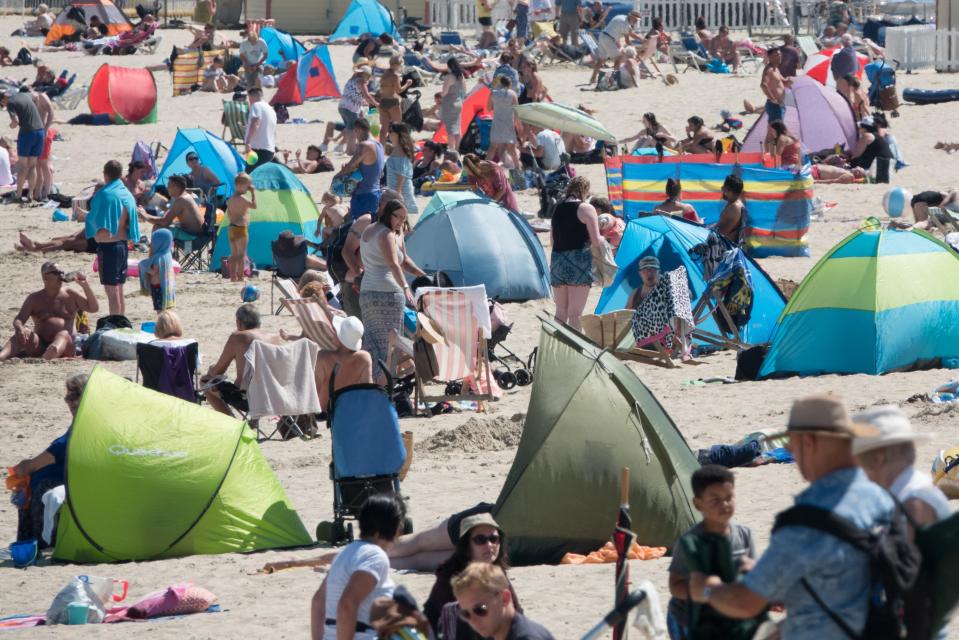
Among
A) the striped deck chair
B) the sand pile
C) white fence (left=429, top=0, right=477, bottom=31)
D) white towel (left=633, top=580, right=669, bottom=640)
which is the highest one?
white towel (left=633, top=580, right=669, bottom=640)

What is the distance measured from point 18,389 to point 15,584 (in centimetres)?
460

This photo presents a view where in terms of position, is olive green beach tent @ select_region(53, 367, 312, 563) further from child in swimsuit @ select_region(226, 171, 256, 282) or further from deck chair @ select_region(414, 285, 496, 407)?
child in swimsuit @ select_region(226, 171, 256, 282)

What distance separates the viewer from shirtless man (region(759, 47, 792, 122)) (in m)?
19.5

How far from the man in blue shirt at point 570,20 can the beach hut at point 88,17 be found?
10454 mm

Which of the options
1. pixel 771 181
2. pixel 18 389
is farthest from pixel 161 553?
pixel 771 181

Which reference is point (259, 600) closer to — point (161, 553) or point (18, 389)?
point (161, 553)

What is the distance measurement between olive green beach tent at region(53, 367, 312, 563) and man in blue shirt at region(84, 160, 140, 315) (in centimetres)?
550

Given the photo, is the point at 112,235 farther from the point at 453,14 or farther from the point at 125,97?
the point at 453,14

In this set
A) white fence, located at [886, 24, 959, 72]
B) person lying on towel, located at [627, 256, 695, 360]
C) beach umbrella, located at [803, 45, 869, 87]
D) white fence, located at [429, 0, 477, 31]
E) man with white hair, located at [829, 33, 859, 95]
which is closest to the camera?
person lying on towel, located at [627, 256, 695, 360]

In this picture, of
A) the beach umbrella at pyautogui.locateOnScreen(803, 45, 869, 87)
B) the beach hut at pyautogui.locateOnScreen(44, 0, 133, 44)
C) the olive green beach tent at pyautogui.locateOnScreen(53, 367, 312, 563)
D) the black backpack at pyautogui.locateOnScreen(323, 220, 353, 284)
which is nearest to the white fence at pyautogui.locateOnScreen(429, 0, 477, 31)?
the beach hut at pyautogui.locateOnScreen(44, 0, 133, 44)

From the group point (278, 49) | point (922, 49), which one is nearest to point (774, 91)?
point (922, 49)

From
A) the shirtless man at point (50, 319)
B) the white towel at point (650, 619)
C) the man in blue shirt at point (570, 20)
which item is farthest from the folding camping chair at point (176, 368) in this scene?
the man in blue shirt at point (570, 20)

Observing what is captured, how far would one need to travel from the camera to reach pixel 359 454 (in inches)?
325

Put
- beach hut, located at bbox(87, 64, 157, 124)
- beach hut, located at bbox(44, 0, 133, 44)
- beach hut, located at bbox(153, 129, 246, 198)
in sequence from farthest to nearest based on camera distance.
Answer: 1. beach hut, located at bbox(44, 0, 133, 44)
2. beach hut, located at bbox(87, 64, 157, 124)
3. beach hut, located at bbox(153, 129, 246, 198)
